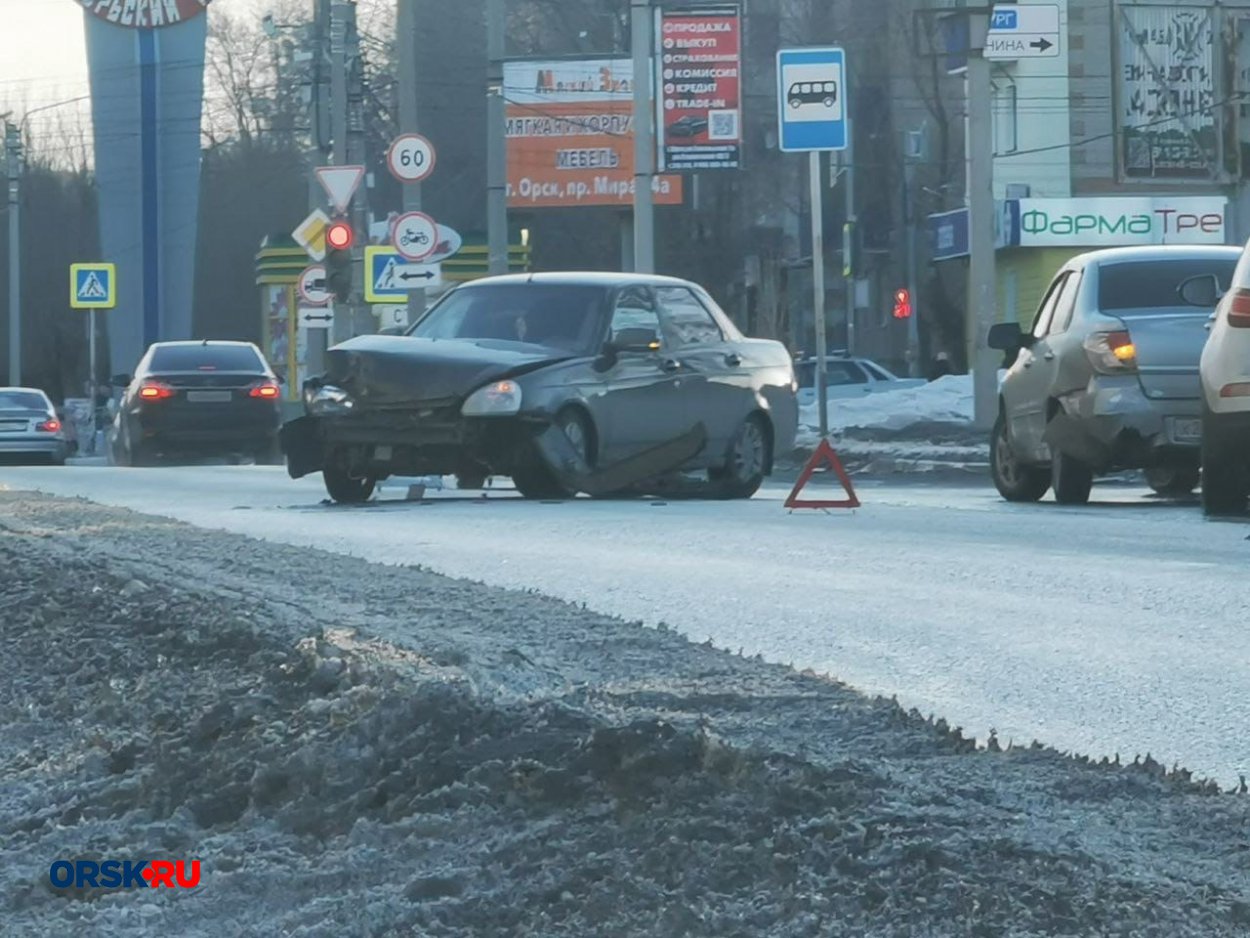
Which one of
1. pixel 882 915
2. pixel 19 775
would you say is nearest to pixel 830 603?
pixel 19 775

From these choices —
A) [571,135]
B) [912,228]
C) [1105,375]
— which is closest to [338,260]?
[1105,375]

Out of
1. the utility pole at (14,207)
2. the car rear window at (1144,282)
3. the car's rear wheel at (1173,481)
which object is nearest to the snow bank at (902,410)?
the car's rear wheel at (1173,481)

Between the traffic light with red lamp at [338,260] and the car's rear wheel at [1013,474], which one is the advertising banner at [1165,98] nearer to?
the traffic light with red lamp at [338,260]

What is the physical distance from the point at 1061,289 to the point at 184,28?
45.6 meters

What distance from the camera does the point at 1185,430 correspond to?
14023mm

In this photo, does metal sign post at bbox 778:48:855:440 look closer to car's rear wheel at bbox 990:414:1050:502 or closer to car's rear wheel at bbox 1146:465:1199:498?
car's rear wheel at bbox 1146:465:1199:498

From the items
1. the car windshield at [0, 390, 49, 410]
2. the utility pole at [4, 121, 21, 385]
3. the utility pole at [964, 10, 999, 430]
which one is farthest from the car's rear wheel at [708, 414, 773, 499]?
the utility pole at [4, 121, 21, 385]

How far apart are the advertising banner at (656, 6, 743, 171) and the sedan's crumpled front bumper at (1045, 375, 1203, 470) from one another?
34931mm

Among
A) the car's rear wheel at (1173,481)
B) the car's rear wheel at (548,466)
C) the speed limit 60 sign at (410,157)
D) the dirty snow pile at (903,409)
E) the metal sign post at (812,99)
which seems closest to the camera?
the car's rear wheel at (548,466)

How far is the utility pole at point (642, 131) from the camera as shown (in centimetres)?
3344

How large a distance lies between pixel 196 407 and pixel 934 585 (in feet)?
61.6

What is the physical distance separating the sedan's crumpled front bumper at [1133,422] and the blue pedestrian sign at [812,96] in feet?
28.7

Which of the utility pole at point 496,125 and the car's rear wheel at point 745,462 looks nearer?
the car's rear wheel at point 745,462

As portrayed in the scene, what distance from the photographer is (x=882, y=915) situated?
3.48 m
